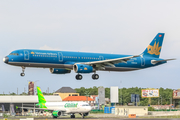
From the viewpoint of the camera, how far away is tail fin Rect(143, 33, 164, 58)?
2931 inches

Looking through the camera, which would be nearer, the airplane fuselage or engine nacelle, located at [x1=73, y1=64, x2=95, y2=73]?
the airplane fuselage

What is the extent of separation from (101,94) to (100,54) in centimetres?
11653

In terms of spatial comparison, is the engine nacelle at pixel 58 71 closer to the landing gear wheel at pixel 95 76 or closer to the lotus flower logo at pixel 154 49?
the landing gear wheel at pixel 95 76

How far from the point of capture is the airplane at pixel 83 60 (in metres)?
57.7

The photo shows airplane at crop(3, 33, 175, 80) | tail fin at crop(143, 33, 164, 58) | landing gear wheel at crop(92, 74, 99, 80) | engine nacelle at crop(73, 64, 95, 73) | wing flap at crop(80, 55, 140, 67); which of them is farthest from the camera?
tail fin at crop(143, 33, 164, 58)

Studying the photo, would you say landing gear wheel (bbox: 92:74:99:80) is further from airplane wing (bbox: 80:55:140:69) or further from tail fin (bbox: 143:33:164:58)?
tail fin (bbox: 143:33:164:58)

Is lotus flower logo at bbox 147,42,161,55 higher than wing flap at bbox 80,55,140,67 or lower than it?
higher

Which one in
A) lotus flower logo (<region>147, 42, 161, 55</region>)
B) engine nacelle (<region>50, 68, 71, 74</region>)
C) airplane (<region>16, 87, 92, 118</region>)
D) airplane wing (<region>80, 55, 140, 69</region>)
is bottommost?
airplane (<region>16, 87, 92, 118</region>)

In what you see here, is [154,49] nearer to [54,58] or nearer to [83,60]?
[83,60]

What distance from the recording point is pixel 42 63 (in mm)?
58469

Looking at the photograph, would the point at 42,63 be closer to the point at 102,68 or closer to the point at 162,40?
the point at 102,68

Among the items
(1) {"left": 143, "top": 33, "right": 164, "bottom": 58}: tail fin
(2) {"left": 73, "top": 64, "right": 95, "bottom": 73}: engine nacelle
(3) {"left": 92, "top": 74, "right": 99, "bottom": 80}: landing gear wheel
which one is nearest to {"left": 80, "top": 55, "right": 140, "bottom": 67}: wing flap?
(2) {"left": 73, "top": 64, "right": 95, "bottom": 73}: engine nacelle

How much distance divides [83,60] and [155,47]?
2056cm

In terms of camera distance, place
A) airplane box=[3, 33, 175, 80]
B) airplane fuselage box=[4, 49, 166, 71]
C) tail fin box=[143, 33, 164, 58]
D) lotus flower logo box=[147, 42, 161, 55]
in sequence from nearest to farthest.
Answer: airplane fuselage box=[4, 49, 166, 71] < airplane box=[3, 33, 175, 80] < tail fin box=[143, 33, 164, 58] < lotus flower logo box=[147, 42, 161, 55]
